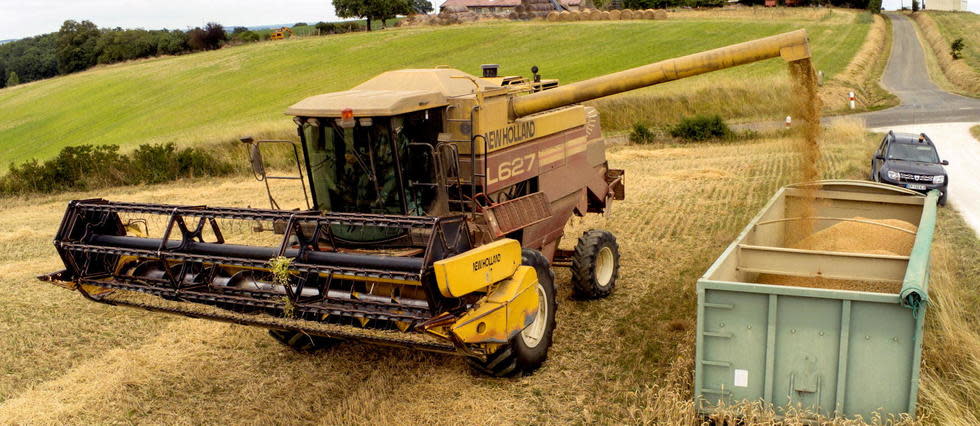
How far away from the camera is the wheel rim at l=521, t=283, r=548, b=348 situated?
7270 millimetres

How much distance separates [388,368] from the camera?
7.55 meters

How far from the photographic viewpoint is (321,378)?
24.4 ft

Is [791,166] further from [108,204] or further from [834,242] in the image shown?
[108,204]

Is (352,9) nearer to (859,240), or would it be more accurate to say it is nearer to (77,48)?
(77,48)

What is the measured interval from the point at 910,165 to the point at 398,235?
12917 mm

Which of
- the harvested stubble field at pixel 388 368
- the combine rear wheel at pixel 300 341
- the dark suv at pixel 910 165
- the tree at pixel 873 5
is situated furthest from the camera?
the tree at pixel 873 5

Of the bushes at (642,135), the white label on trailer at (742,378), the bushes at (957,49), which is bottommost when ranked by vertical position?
the bushes at (642,135)

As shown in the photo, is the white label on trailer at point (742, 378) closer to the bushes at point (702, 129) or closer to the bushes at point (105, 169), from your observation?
the bushes at point (105, 169)

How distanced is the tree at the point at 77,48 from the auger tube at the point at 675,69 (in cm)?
7197

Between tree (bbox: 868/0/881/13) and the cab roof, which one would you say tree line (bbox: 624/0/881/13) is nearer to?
tree (bbox: 868/0/881/13)

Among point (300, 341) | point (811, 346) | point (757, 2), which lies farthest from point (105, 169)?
point (757, 2)

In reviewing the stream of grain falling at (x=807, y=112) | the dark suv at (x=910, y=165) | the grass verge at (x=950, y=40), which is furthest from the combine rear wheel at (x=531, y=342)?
the grass verge at (x=950, y=40)

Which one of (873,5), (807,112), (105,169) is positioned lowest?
(105,169)

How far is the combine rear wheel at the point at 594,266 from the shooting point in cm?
906
